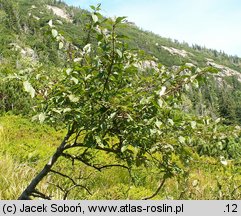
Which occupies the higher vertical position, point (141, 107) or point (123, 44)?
point (123, 44)

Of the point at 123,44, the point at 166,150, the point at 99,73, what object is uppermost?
the point at 123,44

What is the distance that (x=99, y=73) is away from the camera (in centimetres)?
321

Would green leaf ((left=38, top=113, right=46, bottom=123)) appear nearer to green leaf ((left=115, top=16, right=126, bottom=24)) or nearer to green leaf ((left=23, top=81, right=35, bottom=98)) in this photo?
green leaf ((left=23, top=81, right=35, bottom=98))

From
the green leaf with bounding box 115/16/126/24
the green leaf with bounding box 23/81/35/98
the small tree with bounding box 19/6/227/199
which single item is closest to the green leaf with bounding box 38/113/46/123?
the small tree with bounding box 19/6/227/199

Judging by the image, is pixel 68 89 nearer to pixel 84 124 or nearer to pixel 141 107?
pixel 84 124

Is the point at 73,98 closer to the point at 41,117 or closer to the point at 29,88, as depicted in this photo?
the point at 41,117

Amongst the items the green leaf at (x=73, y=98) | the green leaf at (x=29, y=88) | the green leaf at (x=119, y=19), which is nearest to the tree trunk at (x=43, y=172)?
the green leaf at (x=73, y=98)

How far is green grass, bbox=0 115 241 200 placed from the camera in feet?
20.6

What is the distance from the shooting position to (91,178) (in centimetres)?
860

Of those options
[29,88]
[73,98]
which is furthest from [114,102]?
[29,88]

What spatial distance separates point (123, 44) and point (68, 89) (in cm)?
61

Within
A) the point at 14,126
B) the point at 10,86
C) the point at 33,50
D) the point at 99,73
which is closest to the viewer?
the point at 99,73

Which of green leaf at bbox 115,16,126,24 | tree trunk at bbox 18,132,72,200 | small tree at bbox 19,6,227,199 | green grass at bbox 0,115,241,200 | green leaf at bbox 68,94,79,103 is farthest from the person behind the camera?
green grass at bbox 0,115,241,200

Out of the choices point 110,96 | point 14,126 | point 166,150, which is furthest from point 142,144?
point 14,126
